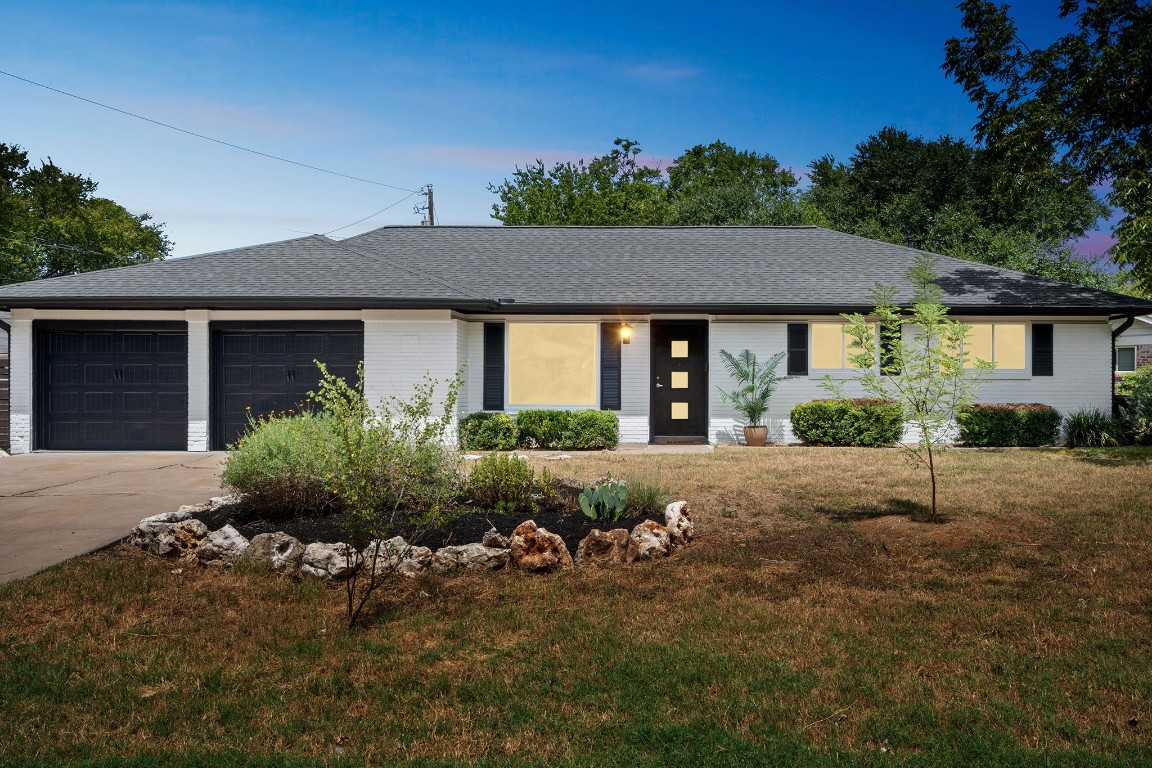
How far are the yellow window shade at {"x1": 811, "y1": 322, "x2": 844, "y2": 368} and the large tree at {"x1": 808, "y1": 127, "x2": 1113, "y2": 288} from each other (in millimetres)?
15591

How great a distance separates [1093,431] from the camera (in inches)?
551

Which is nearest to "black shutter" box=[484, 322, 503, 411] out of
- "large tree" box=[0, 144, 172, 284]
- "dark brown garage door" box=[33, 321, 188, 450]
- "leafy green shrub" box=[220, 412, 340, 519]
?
"dark brown garage door" box=[33, 321, 188, 450]

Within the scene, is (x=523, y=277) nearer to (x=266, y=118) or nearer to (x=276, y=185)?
(x=266, y=118)

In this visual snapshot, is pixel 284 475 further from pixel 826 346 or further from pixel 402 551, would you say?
pixel 826 346

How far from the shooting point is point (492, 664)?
384 cm

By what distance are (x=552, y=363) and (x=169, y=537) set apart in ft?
31.9

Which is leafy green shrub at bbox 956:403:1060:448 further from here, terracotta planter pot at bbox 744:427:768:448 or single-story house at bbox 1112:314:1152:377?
single-story house at bbox 1112:314:1152:377

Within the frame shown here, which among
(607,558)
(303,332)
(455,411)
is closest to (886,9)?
(455,411)

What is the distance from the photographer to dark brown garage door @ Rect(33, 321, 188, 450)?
13719 millimetres

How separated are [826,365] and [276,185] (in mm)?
19891

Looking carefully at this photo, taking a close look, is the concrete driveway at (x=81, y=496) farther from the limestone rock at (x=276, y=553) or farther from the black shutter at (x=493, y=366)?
the black shutter at (x=493, y=366)

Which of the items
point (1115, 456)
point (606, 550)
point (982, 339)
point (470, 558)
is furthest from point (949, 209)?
point (470, 558)

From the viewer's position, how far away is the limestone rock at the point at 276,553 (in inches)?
215

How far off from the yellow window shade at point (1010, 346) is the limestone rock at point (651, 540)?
1188 centimetres
